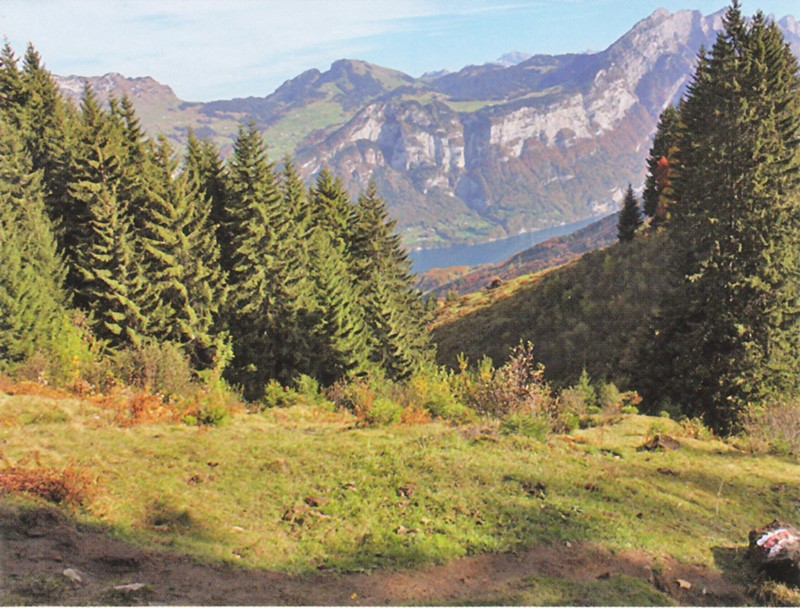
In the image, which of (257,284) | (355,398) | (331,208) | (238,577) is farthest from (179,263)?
(238,577)

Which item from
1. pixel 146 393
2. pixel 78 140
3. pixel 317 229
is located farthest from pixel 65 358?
pixel 317 229

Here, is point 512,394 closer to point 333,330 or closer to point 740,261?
point 740,261

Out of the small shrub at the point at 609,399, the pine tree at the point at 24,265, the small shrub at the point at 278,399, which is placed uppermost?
the pine tree at the point at 24,265

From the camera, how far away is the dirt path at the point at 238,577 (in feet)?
23.6

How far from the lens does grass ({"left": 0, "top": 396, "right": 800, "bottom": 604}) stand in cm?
995

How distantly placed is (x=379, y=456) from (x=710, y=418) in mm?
20664

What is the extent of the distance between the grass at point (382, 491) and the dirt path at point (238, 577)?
443 mm

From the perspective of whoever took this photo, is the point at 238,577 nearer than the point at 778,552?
Yes

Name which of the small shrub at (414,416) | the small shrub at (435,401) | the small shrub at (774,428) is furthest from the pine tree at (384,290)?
the small shrub at (774,428)

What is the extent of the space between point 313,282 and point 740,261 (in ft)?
80.1

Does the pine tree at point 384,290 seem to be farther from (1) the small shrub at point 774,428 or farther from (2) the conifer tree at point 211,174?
(1) the small shrub at point 774,428

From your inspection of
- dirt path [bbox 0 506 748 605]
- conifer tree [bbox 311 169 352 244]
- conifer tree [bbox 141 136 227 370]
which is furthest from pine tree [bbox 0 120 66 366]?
conifer tree [bbox 311 169 352 244]

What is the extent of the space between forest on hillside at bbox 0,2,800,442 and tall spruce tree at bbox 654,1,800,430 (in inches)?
3.9

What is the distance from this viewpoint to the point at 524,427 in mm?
17031
